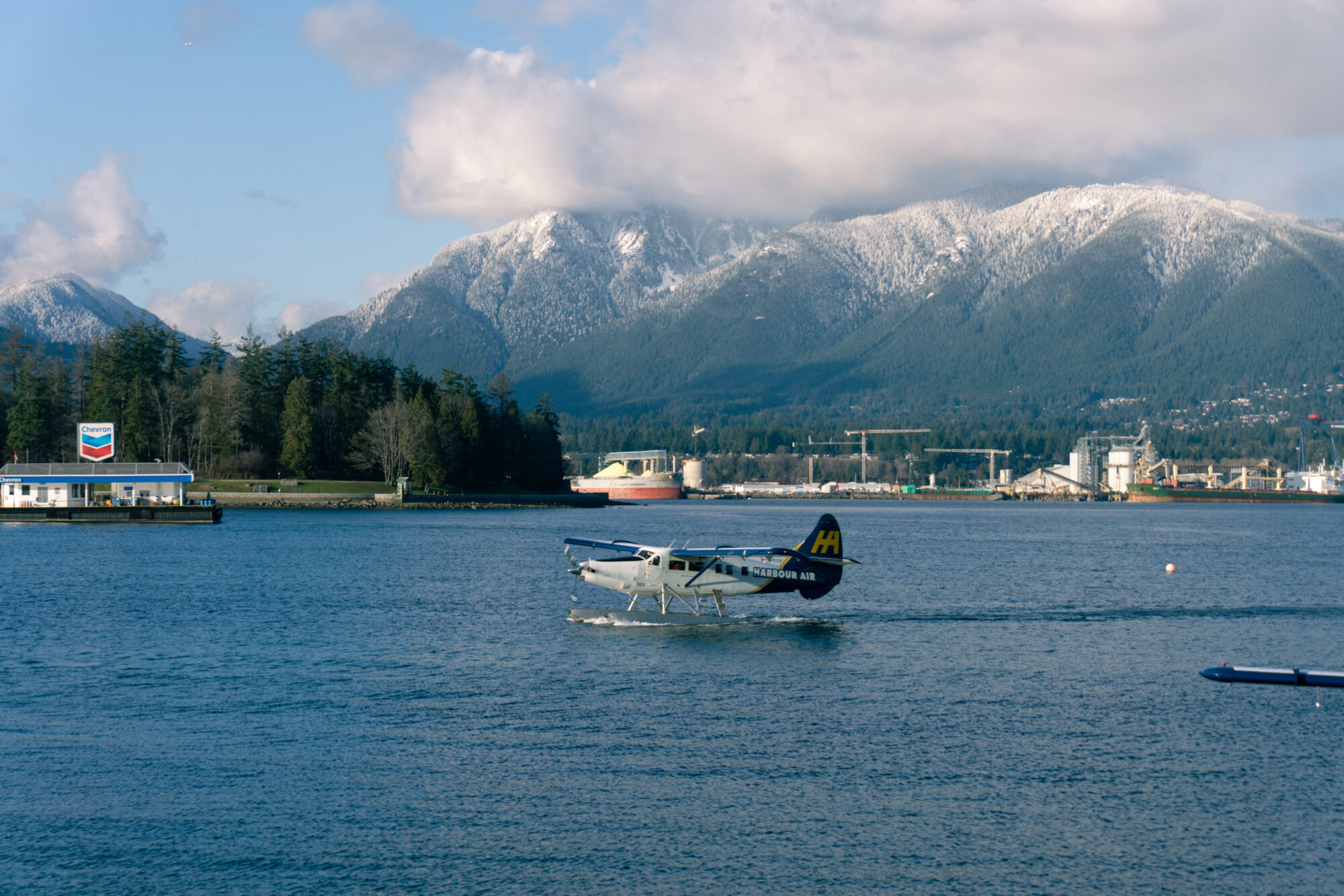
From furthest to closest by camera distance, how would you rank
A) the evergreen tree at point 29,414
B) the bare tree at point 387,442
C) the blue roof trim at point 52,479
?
the bare tree at point 387,442 → the evergreen tree at point 29,414 → the blue roof trim at point 52,479

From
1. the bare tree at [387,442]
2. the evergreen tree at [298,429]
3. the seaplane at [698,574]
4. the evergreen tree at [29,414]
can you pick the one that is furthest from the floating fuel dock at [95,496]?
the seaplane at [698,574]

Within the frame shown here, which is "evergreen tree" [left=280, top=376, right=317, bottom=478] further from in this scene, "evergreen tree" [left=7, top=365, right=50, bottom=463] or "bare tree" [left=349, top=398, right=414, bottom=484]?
"evergreen tree" [left=7, top=365, right=50, bottom=463]

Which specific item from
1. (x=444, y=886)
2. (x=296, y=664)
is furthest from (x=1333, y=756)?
(x=296, y=664)

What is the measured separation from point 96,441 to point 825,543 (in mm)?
92705

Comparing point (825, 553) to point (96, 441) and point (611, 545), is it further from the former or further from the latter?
point (96, 441)

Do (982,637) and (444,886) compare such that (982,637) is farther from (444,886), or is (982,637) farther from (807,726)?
(444,886)

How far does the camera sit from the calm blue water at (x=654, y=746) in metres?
18.4

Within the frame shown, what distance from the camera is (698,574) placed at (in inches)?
1724

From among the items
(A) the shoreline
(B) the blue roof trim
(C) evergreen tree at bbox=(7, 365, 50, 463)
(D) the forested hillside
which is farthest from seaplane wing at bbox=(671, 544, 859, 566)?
(C) evergreen tree at bbox=(7, 365, 50, 463)

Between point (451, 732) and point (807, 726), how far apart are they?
8.48 meters

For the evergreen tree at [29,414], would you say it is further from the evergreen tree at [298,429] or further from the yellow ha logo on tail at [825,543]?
the yellow ha logo on tail at [825,543]

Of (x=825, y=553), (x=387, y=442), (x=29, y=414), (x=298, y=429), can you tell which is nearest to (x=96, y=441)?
(x=298, y=429)

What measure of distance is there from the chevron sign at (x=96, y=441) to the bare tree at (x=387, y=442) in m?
30.9

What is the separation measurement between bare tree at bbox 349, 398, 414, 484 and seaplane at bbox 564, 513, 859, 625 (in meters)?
96.4
